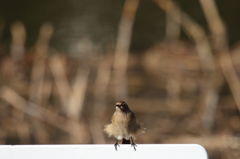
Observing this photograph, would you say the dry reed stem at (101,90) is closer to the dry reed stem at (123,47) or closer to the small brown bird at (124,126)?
the dry reed stem at (123,47)

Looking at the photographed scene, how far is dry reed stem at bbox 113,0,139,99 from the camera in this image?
9.10 feet

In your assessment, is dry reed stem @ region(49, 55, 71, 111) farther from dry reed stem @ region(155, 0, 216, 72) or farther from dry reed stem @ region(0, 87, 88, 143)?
dry reed stem @ region(155, 0, 216, 72)

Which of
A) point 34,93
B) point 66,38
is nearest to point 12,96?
point 34,93

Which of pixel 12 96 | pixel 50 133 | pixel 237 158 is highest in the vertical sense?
pixel 12 96

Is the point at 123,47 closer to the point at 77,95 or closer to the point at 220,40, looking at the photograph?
the point at 77,95

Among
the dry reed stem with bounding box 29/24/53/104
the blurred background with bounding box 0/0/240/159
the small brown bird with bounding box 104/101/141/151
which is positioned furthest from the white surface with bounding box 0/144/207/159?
the dry reed stem with bounding box 29/24/53/104

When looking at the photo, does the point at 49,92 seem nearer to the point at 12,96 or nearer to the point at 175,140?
the point at 12,96

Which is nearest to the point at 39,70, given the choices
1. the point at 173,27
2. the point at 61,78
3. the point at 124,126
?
the point at 61,78

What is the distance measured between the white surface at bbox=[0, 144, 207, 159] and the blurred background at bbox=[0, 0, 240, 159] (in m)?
1.66

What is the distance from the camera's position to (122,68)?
280 centimetres

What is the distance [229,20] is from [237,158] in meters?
0.68

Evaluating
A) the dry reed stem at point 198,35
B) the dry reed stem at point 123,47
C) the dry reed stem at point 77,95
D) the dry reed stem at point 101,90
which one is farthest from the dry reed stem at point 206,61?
the dry reed stem at point 77,95

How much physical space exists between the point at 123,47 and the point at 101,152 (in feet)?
5.77

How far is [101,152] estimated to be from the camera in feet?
3.49
